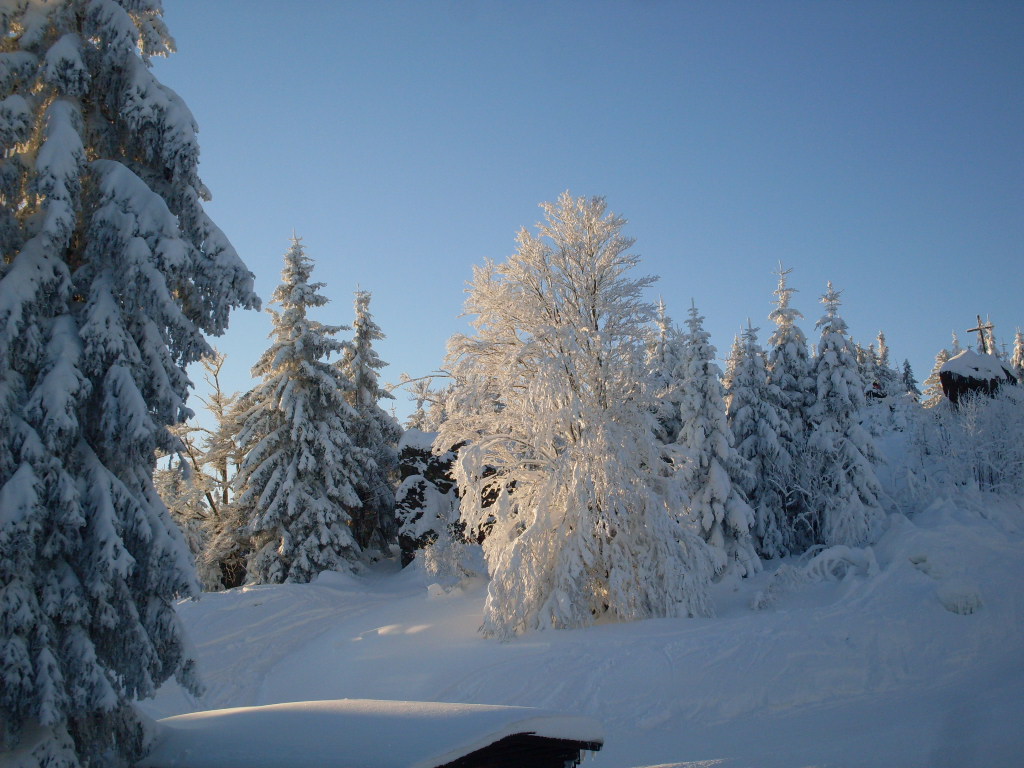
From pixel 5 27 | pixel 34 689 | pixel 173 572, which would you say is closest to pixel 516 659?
pixel 173 572

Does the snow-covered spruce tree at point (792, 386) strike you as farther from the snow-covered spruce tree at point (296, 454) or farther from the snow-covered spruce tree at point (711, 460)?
the snow-covered spruce tree at point (296, 454)

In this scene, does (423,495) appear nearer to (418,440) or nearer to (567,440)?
(418,440)

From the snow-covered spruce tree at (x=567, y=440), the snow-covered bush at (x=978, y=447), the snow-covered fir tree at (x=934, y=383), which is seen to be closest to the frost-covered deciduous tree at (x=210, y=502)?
the snow-covered spruce tree at (x=567, y=440)

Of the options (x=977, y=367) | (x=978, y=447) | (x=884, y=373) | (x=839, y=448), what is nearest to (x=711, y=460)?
(x=839, y=448)

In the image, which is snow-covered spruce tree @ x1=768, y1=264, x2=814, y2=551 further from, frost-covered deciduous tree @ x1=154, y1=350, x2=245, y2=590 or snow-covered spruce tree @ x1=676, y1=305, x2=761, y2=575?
frost-covered deciduous tree @ x1=154, y1=350, x2=245, y2=590

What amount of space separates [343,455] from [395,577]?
17.8ft

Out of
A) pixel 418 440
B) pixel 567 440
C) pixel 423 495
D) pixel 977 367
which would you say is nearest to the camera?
pixel 567 440

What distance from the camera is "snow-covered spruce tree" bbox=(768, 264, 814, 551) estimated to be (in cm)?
2777

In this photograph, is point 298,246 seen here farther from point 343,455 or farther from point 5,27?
point 5,27

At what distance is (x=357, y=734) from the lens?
4070mm

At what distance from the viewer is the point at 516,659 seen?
1182 centimetres

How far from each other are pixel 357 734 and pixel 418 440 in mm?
22856

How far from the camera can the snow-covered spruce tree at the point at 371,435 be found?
94.9 feet

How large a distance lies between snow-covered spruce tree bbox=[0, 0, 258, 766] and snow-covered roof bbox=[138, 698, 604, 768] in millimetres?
1909
